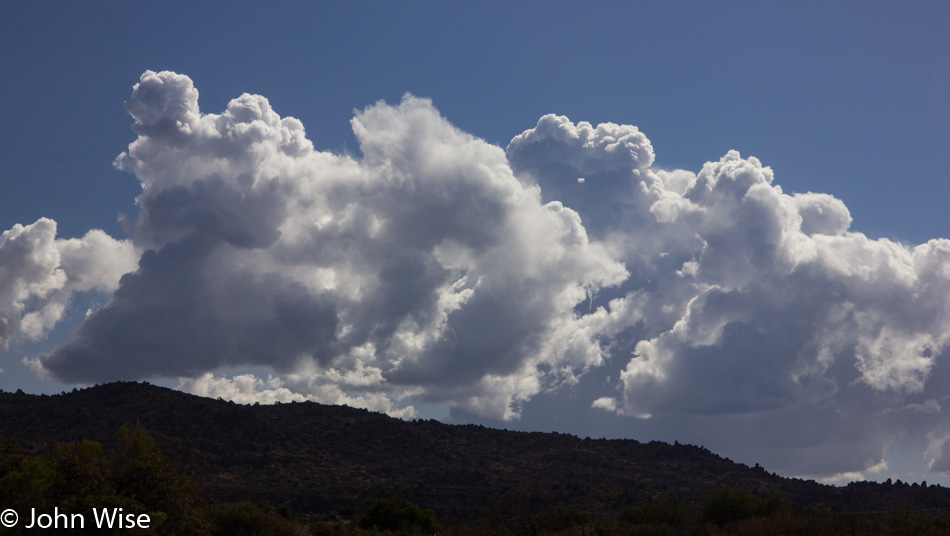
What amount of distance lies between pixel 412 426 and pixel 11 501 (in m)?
83.8

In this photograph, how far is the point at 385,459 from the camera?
304 ft

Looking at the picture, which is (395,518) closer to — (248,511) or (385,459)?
(248,511)

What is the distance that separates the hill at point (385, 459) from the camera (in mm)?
73750

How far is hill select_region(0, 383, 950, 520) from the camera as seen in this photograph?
7375 centimetres

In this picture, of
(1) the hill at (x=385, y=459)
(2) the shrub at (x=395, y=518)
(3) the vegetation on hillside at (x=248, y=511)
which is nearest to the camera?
A: (3) the vegetation on hillside at (x=248, y=511)

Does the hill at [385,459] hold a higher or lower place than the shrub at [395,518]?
higher

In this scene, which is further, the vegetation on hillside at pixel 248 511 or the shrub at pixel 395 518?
the shrub at pixel 395 518

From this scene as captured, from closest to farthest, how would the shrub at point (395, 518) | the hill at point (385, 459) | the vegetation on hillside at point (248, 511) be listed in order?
the vegetation on hillside at point (248, 511), the shrub at point (395, 518), the hill at point (385, 459)

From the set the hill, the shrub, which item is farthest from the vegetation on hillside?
the hill

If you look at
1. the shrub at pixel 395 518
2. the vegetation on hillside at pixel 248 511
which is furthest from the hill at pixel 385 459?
the vegetation on hillside at pixel 248 511

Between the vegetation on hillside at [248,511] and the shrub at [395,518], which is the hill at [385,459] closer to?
the shrub at [395,518]

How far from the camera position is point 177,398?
100000 millimetres

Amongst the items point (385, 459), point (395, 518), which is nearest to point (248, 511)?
point (395, 518)

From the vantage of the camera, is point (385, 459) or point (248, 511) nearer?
point (248, 511)
